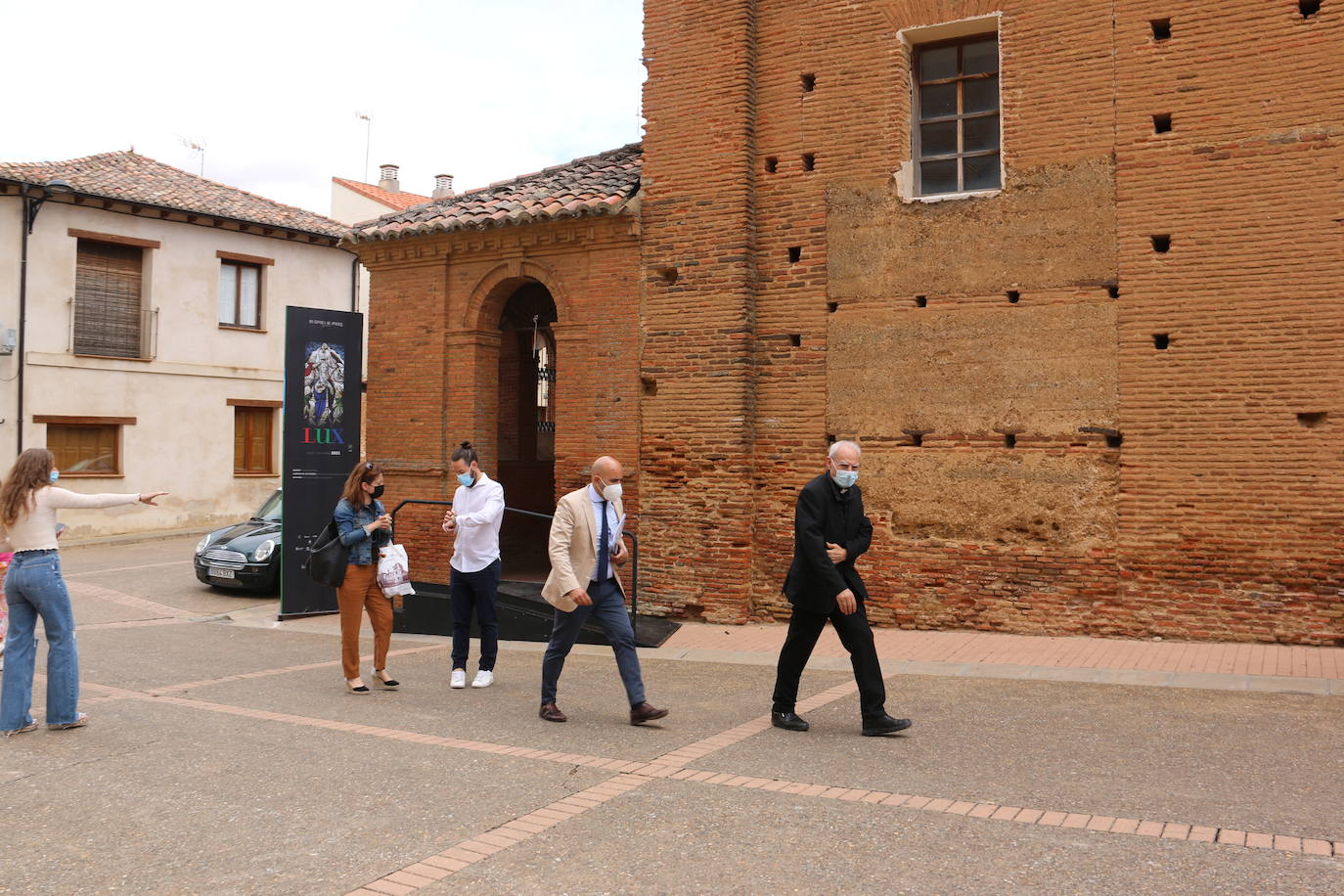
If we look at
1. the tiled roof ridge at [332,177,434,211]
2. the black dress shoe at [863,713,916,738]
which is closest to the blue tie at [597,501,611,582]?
the black dress shoe at [863,713,916,738]

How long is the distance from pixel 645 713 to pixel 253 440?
2201cm

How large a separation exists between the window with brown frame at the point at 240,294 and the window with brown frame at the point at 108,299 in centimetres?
198

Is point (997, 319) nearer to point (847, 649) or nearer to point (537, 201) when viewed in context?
point (847, 649)

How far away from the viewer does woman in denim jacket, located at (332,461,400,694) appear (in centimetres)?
845

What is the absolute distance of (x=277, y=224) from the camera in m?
26.0

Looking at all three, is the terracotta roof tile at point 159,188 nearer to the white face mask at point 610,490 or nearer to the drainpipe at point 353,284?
the drainpipe at point 353,284

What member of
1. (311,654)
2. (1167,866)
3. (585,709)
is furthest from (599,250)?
(1167,866)

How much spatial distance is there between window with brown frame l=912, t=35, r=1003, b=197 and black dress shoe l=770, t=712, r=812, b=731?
22.5 feet

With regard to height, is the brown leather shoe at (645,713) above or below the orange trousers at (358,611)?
below

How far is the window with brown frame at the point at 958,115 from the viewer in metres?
11.6

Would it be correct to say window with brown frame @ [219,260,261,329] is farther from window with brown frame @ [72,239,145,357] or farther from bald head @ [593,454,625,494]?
bald head @ [593,454,625,494]

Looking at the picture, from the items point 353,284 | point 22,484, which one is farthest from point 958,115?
point 353,284

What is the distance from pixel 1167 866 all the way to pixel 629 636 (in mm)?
3728

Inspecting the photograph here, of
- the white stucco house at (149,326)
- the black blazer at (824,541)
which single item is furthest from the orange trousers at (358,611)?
the white stucco house at (149,326)
